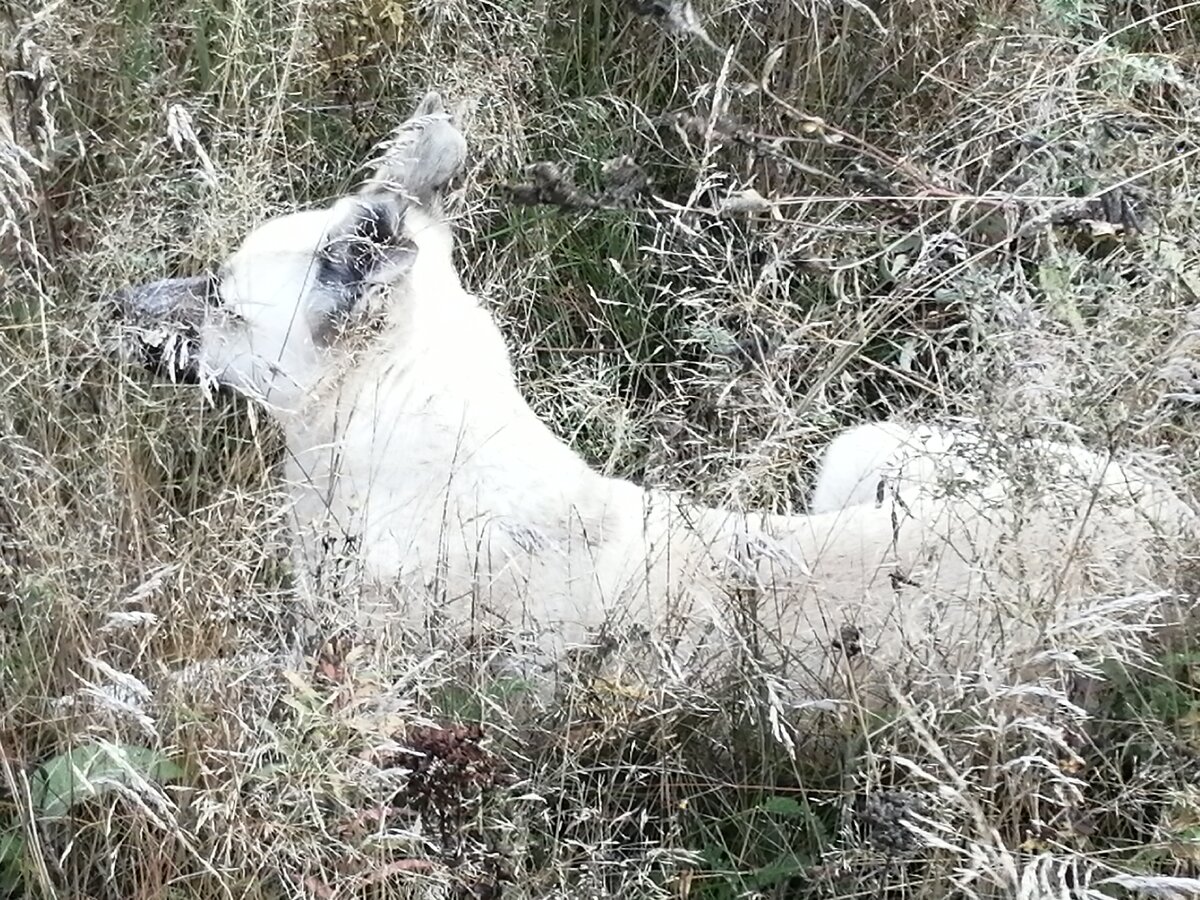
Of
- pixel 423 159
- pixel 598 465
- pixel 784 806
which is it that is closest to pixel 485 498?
pixel 598 465

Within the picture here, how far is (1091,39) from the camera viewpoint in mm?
3037

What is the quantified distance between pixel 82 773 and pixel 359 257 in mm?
957

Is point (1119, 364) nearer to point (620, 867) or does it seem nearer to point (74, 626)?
point (620, 867)

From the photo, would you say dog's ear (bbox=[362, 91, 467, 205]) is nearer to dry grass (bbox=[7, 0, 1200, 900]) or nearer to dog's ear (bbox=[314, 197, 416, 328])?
dog's ear (bbox=[314, 197, 416, 328])

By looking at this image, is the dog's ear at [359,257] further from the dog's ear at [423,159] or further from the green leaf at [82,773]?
the green leaf at [82,773]

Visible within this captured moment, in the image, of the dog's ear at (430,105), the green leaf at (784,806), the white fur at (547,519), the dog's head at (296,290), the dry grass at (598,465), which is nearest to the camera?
the dry grass at (598,465)

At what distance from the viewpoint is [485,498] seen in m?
2.19

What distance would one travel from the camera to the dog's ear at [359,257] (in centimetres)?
221

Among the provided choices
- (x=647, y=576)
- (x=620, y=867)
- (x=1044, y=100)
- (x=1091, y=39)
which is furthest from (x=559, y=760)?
(x=1091, y=39)

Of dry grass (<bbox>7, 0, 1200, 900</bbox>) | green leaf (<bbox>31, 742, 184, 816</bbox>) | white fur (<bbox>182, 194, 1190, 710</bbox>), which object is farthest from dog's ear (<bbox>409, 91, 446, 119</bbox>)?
green leaf (<bbox>31, 742, 184, 816</bbox>)

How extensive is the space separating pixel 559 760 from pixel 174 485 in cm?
82

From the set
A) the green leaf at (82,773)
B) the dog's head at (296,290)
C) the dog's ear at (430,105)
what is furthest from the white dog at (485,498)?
the green leaf at (82,773)

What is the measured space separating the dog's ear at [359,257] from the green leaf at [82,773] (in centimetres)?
83

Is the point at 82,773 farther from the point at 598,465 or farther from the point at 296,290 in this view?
the point at 598,465
